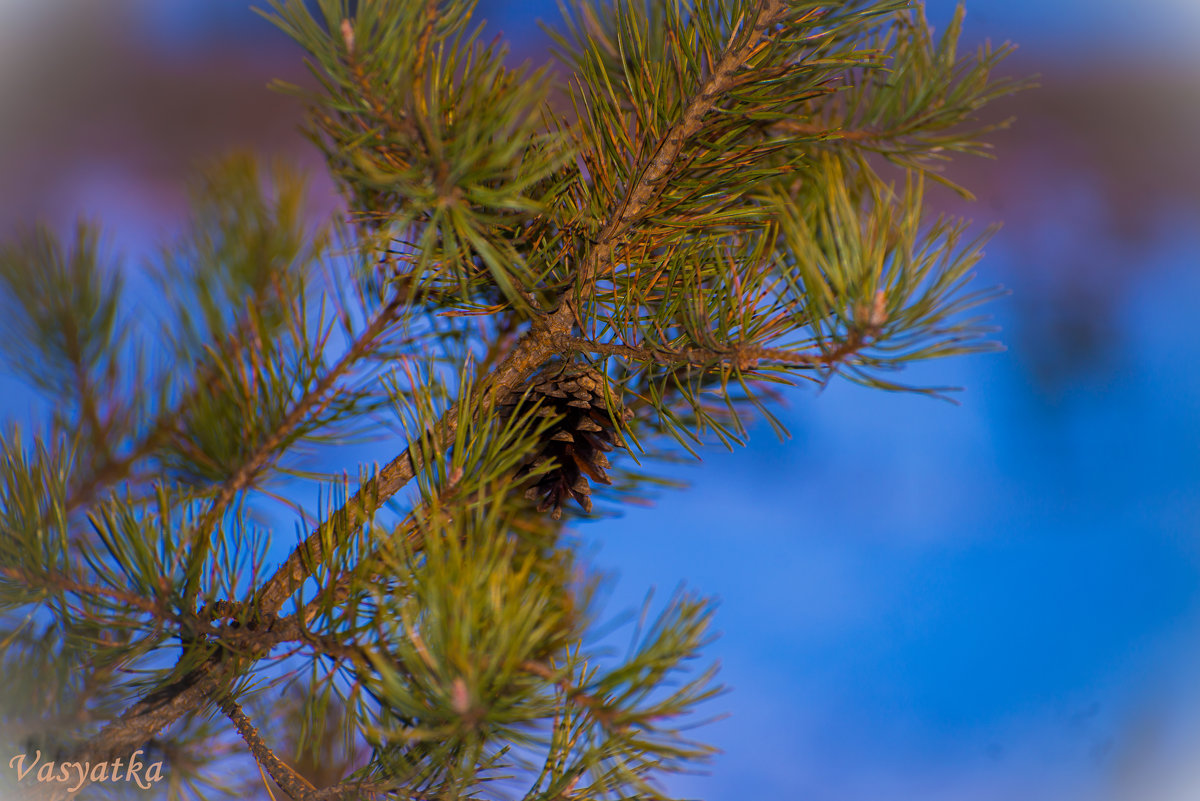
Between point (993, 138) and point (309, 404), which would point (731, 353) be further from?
point (993, 138)

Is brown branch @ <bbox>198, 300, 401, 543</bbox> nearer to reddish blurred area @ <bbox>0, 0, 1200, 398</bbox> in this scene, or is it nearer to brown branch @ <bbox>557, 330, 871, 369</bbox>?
brown branch @ <bbox>557, 330, 871, 369</bbox>

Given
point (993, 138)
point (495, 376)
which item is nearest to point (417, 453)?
point (495, 376)

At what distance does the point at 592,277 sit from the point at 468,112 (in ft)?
0.15

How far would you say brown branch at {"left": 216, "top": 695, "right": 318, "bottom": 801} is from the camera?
0.55 ft

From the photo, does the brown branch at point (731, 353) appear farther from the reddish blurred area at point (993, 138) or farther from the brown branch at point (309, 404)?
the reddish blurred area at point (993, 138)

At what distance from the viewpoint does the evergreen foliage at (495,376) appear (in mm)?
138

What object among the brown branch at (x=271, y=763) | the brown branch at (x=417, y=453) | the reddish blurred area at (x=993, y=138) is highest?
the reddish blurred area at (x=993, y=138)

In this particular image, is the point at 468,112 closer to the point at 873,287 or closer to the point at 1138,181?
the point at 873,287

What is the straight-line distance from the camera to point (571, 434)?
0.59 ft

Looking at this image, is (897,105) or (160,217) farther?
(160,217)

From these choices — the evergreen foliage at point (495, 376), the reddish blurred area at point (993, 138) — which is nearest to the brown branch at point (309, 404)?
the evergreen foliage at point (495, 376)

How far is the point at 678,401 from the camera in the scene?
0.22 meters

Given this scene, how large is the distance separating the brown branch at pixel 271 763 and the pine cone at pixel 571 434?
0.09 metres

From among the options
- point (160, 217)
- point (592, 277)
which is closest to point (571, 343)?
point (592, 277)
